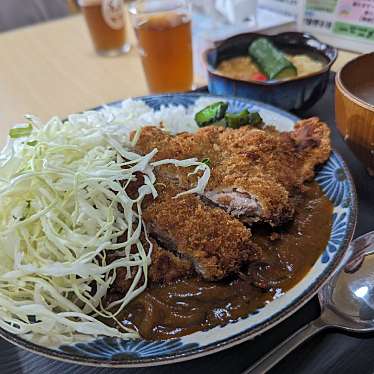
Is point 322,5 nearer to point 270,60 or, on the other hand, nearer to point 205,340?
point 270,60

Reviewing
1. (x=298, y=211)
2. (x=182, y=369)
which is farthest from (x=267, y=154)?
(x=182, y=369)

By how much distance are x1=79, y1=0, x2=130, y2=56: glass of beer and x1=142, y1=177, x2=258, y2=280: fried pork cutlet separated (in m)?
1.63

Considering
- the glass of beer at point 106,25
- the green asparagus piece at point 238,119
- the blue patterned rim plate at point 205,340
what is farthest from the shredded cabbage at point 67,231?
the glass of beer at point 106,25

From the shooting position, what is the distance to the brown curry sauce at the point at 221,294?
893mm

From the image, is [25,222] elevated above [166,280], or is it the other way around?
[25,222]

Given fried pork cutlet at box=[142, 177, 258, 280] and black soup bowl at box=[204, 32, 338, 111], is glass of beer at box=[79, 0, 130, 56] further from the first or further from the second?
fried pork cutlet at box=[142, 177, 258, 280]

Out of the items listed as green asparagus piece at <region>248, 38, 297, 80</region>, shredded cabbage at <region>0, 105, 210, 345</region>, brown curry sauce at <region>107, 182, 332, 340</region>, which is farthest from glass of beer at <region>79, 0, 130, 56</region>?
brown curry sauce at <region>107, 182, 332, 340</region>

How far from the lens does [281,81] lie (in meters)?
1.52

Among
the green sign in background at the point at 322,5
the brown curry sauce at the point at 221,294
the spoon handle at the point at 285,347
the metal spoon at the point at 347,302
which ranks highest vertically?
the green sign in background at the point at 322,5

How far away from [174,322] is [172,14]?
1.46 metres

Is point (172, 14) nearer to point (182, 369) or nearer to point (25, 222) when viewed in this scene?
point (25, 222)

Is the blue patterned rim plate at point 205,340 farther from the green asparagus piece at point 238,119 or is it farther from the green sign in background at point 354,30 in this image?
the green sign in background at point 354,30

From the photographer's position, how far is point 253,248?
99cm

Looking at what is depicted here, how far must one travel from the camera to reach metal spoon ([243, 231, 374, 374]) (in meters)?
0.85
